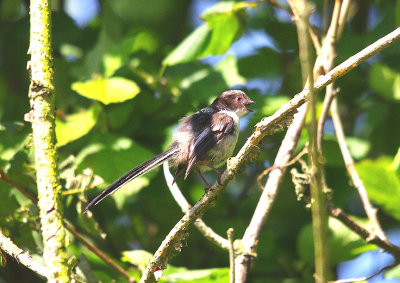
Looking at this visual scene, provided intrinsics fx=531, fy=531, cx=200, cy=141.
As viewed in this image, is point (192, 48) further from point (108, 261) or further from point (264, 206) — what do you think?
point (108, 261)

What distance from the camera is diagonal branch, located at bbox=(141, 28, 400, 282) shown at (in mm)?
2152

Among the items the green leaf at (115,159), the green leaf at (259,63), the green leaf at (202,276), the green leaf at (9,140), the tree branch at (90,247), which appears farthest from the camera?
the green leaf at (259,63)

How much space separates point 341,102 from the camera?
4.89 m

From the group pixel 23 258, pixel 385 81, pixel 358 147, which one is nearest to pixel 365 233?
pixel 358 147

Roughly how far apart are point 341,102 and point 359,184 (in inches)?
60.8

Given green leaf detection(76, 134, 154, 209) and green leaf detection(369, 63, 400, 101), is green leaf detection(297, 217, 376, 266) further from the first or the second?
green leaf detection(76, 134, 154, 209)

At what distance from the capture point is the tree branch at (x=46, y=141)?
1984mm

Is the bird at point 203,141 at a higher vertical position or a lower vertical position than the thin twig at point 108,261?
higher

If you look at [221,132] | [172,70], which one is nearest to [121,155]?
[221,132]

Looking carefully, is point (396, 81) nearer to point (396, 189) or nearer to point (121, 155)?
point (396, 189)

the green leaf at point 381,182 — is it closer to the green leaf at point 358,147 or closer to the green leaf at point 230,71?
the green leaf at point 358,147

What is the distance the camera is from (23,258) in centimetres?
224

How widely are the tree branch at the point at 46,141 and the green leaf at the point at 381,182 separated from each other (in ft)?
4.96

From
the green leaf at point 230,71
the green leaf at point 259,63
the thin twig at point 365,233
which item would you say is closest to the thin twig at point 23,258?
the thin twig at point 365,233
